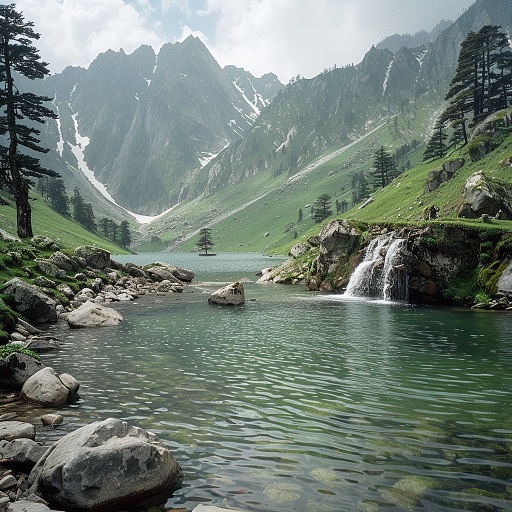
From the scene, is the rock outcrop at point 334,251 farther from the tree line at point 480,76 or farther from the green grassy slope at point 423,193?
the tree line at point 480,76

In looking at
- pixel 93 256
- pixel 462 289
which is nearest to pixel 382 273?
pixel 462 289

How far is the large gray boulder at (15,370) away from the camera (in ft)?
57.8

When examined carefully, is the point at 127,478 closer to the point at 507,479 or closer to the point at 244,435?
the point at 244,435

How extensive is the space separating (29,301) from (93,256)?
93.4 feet

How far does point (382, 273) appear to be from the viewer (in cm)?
5247

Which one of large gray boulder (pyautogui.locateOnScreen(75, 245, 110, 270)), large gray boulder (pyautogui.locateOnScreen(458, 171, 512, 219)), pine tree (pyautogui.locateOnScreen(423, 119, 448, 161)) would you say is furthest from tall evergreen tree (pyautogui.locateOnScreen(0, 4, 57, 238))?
pine tree (pyautogui.locateOnScreen(423, 119, 448, 161))

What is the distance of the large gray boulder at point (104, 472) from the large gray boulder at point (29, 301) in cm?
2480

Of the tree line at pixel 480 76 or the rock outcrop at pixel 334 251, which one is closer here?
the rock outcrop at pixel 334 251

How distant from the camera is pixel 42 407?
51.1 feet

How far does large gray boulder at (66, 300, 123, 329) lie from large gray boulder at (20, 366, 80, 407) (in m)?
16.7

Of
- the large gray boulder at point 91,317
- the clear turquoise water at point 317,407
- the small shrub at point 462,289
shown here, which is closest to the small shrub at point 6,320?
the clear turquoise water at point 317,407

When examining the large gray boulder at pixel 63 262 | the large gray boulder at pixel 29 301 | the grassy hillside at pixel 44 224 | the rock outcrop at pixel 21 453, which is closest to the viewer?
the rock outcrop at pixel 21 453

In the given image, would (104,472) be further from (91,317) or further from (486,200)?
(486,200)

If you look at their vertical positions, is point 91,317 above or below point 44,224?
below
